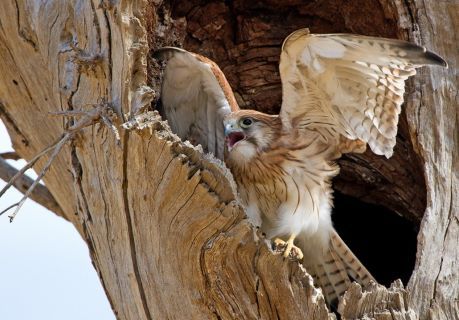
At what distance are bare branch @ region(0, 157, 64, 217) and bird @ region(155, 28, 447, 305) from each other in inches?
33.7

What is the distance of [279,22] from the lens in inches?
221

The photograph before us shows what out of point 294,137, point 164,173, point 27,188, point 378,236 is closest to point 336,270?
point 294,137

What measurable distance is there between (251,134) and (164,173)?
3.65ft

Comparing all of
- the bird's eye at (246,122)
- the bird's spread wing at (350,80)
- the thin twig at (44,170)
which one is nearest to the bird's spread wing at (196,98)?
the bird's eye at (246,122)

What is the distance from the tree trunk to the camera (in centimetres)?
367

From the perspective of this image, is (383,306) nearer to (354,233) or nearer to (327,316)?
(327,316)

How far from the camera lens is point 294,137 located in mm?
4699

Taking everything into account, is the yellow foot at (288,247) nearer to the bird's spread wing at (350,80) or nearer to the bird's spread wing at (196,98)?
the bird's spread wing at (350,80)

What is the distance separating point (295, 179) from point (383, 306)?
3.64ft

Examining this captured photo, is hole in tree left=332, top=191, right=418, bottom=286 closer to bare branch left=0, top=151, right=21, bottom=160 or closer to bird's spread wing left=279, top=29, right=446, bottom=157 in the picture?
bird's spread wing left=279, top=29, right=446, bottom=157

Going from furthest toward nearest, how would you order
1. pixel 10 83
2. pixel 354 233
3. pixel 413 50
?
pixel 354 233, pixel 10 83, pixel 413 50

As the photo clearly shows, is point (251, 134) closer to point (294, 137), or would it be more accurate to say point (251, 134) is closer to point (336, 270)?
point (294, 137)

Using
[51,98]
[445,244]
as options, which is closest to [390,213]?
[445,244]

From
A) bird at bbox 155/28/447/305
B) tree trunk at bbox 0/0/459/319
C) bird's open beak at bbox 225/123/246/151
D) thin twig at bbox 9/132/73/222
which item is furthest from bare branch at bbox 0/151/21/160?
thin twig at bbox 9/132/73/222
